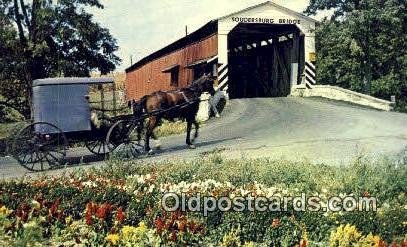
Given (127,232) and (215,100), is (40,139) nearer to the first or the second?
(127,232)

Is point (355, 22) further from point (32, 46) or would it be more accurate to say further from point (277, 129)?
point (32, 46)

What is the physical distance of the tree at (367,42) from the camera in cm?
3500

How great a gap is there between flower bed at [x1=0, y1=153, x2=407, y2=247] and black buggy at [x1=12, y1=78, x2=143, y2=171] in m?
2.86

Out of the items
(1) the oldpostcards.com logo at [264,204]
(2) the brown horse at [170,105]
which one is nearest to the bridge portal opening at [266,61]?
(2) the brown horse at [170,105]

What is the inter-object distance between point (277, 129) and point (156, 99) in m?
5.44

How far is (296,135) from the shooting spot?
52.0 ft

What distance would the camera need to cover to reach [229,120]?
21.4 meters

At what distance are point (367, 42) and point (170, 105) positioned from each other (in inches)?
1075

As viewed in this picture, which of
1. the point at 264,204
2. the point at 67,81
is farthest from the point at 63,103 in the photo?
the point at 264,204

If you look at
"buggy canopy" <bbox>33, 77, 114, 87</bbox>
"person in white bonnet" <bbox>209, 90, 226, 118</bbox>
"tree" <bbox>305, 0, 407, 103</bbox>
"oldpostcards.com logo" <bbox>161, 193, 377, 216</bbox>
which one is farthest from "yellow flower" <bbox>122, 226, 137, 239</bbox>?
"tree" <bbox>305, 0, 407, 103</bbox>

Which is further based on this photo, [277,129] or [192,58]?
[192,58]

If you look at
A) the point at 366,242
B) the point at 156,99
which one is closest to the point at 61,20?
the point at 156,99

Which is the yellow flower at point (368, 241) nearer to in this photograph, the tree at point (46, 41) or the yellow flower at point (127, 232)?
the yellow flower at point (127, 232)

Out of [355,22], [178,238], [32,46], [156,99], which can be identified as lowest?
[178,238]
